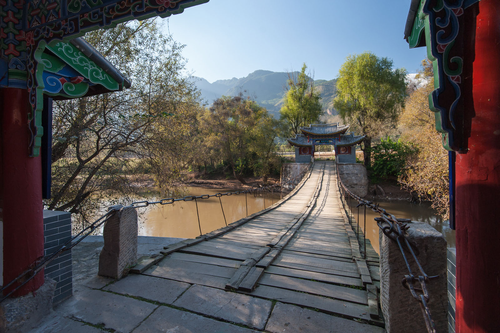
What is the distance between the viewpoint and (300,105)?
2572 cm

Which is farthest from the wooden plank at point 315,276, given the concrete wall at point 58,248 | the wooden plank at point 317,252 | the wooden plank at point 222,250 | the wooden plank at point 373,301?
the concrete wall at point 58,248

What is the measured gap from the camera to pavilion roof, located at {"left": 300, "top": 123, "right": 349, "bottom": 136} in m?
19.9

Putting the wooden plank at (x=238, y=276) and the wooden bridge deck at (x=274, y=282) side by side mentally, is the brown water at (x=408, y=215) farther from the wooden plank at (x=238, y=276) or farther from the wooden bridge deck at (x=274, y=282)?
the wooden plank at (x=238, y=276)

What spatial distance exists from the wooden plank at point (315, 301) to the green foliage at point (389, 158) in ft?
60.2

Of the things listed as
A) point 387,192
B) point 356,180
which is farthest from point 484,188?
point 387,192

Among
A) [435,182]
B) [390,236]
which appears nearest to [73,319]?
[390,236]

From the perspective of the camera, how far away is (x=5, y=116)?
1.80 m

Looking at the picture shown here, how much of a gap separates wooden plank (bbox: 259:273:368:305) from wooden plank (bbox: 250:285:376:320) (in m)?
0.05

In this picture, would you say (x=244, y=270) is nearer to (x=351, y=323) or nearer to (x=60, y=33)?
(x=351, y=323)

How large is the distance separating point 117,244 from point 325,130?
67.1 feet

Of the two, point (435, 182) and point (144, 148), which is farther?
point (435, 182)

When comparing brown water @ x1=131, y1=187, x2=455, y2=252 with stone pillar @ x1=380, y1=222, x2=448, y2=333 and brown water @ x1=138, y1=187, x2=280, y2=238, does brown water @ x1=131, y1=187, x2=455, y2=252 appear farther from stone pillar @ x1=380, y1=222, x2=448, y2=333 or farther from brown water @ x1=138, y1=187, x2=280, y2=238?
stone pillar @ x1=380, y1=222, x2=448, y2=333

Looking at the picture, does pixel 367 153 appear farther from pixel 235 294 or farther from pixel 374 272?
pixel 235 294

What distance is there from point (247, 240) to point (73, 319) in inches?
81.1
